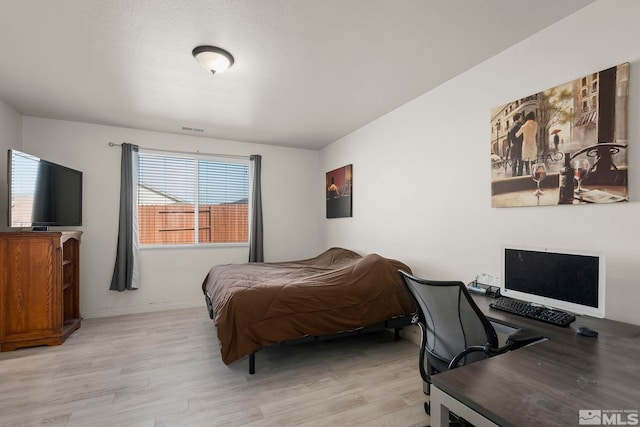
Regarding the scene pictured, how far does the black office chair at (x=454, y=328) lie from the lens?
1408 millimetres

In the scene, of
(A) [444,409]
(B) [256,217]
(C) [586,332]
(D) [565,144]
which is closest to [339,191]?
(B) [256,217]

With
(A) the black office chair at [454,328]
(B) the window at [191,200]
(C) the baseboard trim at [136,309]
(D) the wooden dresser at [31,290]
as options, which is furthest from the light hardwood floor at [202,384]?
(B) the window at [191,200]

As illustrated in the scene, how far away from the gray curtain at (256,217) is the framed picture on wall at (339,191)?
46.8 inches

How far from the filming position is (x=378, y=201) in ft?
12.3

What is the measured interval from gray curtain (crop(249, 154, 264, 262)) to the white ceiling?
133cm

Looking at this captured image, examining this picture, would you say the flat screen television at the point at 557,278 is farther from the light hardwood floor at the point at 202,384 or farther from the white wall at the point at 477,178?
the light hardwood floor at the point at 202,384

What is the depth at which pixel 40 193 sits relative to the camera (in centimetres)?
309

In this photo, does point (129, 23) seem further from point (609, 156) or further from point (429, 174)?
point (609, 156)

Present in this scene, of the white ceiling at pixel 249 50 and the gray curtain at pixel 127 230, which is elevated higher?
the white ceiling at pixel 249 50

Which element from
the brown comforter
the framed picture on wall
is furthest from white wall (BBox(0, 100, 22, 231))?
the framed picture on wall

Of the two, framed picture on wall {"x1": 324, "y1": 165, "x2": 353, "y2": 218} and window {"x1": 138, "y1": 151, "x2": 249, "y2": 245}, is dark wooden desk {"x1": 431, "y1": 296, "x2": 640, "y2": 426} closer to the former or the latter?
framed picture on wall {"x1": 324, "y1": 165, "x2": 353, "y2": 218}

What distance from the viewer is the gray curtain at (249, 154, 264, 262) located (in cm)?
471

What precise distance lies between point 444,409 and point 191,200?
4452 millimetres

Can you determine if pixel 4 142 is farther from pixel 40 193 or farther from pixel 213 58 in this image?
pixel 213 58
